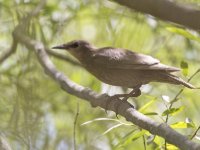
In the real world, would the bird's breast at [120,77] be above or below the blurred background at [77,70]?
above

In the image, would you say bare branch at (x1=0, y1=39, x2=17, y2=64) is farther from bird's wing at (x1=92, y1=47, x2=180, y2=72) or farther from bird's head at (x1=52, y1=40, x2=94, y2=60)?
bird's wing at (x1=92, y1=47, x2=180, y2=72)

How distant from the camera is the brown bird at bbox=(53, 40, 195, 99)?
7.78 ft

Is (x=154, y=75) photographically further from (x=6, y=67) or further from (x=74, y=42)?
(x=6, y=67)

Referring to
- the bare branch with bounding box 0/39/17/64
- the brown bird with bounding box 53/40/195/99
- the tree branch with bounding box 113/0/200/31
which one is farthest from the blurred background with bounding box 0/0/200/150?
the tree branch with bounding box 113/0/200/31

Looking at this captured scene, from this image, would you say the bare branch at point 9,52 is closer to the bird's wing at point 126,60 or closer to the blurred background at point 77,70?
the blurred background at point 77,70

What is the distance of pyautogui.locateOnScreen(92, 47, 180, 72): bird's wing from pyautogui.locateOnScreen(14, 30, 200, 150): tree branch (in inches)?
8.5

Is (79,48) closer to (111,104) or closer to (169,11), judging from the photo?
(111,104)

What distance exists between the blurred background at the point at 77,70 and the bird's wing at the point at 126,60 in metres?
0.23

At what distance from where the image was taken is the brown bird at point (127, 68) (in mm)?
2371

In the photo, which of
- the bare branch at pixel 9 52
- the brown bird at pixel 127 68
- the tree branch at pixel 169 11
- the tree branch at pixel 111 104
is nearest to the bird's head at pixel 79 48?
the brown bird at pixel 127 68

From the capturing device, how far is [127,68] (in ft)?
8.05

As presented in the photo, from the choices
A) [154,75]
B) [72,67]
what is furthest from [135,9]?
[72,67]

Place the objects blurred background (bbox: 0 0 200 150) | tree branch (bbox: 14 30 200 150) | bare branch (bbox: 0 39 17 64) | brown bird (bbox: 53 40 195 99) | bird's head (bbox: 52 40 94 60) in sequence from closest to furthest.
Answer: tree branch (bbox: 14 30 200 150), brown bird (bbox: 53 40 195 99), blurred background (bbox: 0 0 200 150), bird's head (bbox: 52 40 94 60), bare branch (bbox: 0 39 17 64)

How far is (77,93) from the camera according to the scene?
87.9 inches
